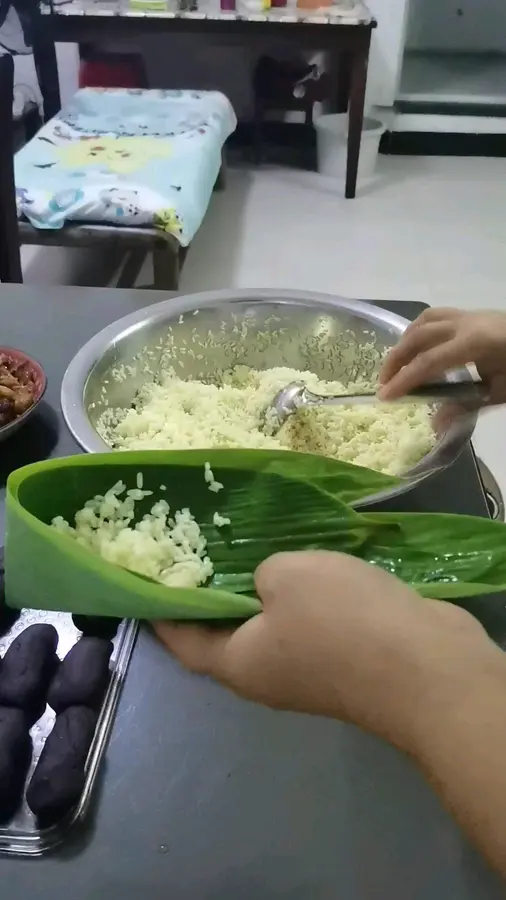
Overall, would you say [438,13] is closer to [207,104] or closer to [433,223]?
[433,223]

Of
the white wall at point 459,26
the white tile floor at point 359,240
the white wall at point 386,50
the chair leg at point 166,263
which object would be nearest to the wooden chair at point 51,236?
the chair leg at point 166,263

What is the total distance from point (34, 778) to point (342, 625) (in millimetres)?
238

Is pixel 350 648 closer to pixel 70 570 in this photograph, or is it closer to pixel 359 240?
pixel 70 570

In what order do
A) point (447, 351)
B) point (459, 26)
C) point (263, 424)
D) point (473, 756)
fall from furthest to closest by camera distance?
point (459, 26), point (263, 424), point (447, 351), point (473, 756)

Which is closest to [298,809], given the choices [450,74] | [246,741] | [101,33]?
[246,741]

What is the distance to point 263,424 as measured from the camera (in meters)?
0.89

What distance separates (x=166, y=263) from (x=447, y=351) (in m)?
1.35

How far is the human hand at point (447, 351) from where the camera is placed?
0.77m

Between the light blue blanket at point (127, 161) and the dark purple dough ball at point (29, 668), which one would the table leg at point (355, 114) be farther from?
the dark purple dough ball at point (29, 668)

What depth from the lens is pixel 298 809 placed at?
0.53 metres

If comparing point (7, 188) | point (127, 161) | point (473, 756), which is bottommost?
point (127, 161)

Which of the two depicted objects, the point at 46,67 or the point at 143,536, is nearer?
the point at 143,536

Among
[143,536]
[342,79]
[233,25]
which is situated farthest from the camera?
[342,79]

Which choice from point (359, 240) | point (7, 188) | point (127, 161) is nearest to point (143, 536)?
point (7, 188)
